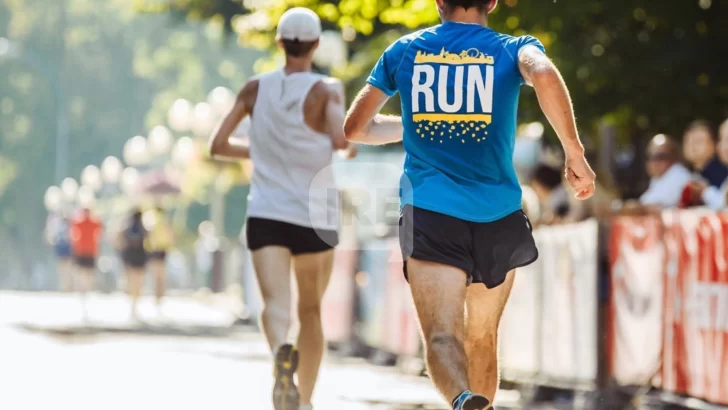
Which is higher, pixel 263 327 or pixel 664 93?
pixel 664 93

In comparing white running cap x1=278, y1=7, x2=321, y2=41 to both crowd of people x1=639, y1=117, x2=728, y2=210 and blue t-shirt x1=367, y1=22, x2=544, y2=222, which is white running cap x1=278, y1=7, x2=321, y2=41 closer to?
blue t-shirt x1=367, y1=22, x2=544, y2=222

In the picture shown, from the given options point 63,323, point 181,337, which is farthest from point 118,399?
point 63,323

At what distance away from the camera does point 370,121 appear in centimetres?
643

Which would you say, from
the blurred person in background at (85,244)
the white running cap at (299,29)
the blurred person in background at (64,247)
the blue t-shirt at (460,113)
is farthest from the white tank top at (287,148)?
the blurred person in background at (64,247)

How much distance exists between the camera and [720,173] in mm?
11906

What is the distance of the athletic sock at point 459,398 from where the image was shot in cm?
568

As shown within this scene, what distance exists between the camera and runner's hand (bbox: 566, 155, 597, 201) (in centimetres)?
601

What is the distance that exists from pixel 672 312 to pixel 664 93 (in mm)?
6183

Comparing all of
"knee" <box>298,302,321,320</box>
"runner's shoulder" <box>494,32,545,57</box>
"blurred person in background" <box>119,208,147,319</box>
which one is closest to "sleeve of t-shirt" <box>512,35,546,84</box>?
"runner's shoulder" <box>494,32,545,57</box>

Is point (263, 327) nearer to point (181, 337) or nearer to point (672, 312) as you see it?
point (672, 312)

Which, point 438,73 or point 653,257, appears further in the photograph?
point 653,257

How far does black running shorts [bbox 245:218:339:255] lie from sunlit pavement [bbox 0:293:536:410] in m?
2.48

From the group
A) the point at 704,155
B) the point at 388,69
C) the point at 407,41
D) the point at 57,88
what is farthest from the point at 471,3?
the point at 57,88

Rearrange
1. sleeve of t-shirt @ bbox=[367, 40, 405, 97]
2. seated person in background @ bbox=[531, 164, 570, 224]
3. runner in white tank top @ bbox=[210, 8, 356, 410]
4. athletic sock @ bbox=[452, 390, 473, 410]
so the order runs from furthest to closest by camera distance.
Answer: seated person in background @ bbox=[531, 164, 570, 224] < runner in white tank top @ bbox=[210, 8, 356, 410] < sleeve of t-shirt @ bbox=[367, 40, 405, 97] < athletic sock @ bbox=[452, 390, 473, 410]
